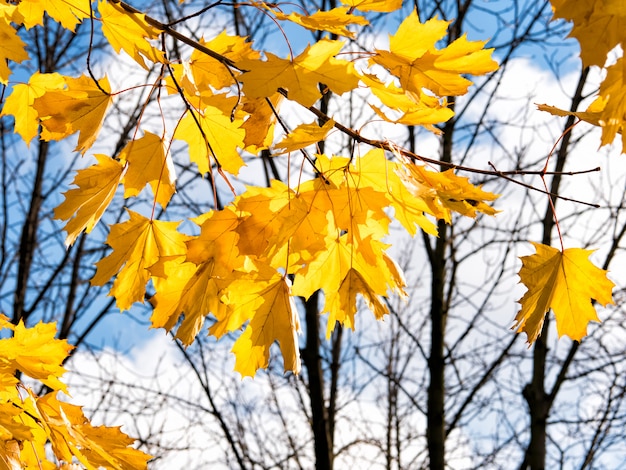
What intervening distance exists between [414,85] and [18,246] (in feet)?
15.7

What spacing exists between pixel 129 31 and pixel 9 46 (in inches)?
16.6

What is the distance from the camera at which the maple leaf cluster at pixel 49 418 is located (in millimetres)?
1490

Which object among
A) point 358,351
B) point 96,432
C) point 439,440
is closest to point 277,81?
point 96,432

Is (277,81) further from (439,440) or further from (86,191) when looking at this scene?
(439,440)

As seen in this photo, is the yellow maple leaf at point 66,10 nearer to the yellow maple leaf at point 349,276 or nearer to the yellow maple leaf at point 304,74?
the yellow maple leaf at point 304,74

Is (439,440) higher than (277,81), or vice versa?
(439,440)

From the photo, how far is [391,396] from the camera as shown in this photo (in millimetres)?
5961

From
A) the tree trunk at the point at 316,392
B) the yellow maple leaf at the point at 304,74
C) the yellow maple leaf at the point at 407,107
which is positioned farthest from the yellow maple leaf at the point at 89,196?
the tree trunk at the point at 316,392

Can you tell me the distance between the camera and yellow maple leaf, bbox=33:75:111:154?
1.48 meters

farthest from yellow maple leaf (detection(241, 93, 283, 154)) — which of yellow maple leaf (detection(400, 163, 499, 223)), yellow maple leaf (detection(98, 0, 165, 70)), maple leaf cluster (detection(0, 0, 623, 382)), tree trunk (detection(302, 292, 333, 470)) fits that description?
tree trunk (detection(302, 292, 333, 470))

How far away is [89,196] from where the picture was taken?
1504 mm

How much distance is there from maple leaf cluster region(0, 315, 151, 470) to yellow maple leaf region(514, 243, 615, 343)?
3.19 feet

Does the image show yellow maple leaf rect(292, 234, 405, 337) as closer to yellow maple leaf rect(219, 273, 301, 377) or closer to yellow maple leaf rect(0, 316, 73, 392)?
yellow maple leaf rect(219, 273, 301, 377)

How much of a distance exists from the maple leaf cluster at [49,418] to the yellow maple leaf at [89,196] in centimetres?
34
